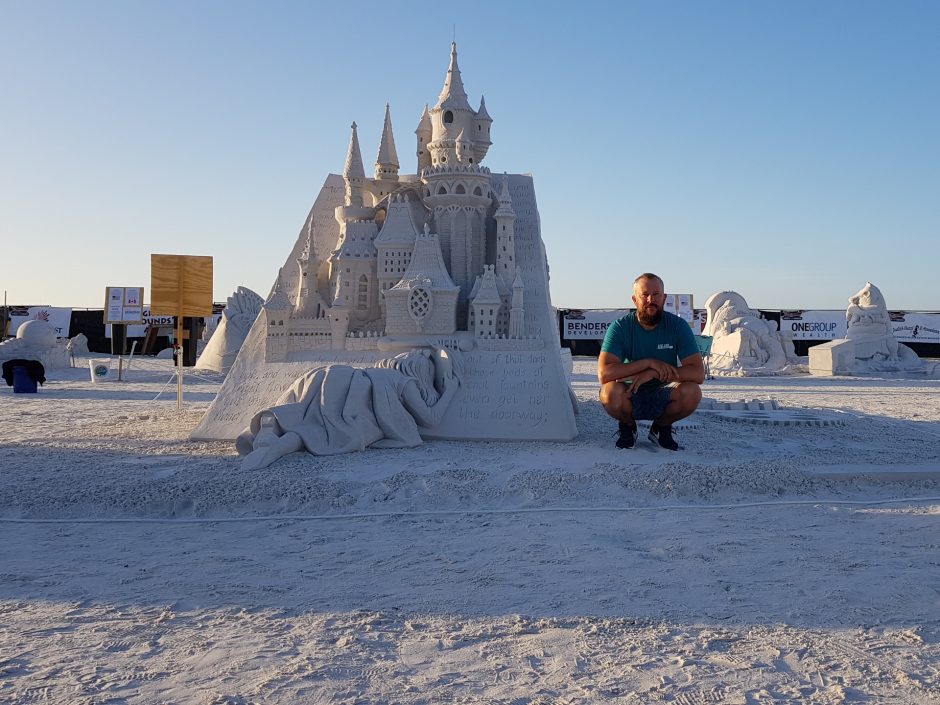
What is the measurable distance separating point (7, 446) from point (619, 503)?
17.0 ft

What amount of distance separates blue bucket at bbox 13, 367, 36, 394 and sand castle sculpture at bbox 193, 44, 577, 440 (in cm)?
684

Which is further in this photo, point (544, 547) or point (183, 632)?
point (544, 547)

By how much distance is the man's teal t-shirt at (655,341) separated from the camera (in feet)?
18.4

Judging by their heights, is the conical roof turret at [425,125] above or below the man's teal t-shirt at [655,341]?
above

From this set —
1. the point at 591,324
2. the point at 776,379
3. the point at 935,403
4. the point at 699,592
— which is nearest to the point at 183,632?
the point at 699,592

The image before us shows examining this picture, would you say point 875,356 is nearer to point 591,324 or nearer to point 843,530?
point 591,324

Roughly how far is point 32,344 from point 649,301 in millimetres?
15169

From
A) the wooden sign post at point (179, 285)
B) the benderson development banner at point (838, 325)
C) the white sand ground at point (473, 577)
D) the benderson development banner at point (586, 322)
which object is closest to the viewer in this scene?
the white sand ground at point (473, 577)

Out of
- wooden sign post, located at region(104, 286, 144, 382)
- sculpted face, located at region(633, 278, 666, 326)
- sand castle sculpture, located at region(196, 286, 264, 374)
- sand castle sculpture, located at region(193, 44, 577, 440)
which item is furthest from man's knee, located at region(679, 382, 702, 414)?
wooden sign post, located at region(104, 286, 144, 382)

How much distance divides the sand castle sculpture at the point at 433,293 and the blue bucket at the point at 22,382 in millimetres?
6840

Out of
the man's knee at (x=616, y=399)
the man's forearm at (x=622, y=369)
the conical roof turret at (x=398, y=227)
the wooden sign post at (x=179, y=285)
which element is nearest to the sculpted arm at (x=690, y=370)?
the man's forearm at (x=622, y=369)

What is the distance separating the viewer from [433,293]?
22.9 feet

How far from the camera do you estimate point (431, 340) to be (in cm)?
695

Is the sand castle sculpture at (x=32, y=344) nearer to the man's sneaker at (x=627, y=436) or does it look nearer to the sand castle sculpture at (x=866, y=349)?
the man's sneaker at (x=627, y=436)
